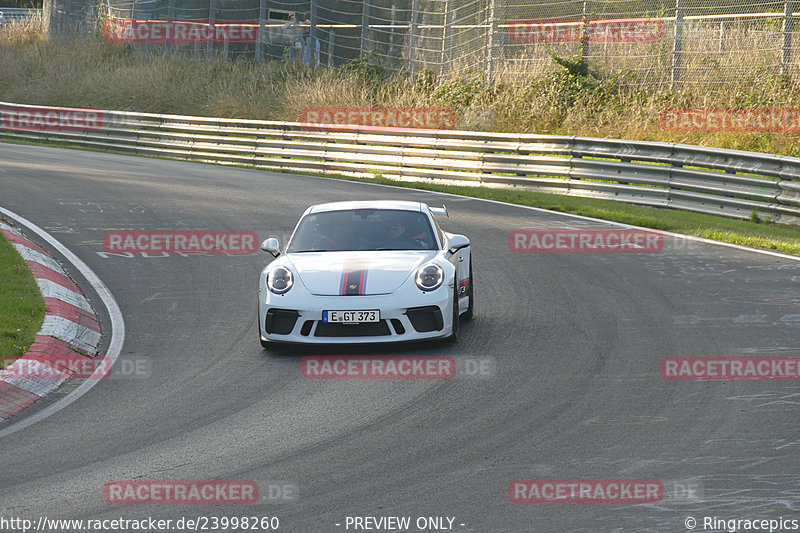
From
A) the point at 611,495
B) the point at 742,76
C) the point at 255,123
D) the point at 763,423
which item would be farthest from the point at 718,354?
the point at 255,123

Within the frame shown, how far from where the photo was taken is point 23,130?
33.2 m

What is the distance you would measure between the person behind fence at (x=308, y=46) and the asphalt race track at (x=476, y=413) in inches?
872

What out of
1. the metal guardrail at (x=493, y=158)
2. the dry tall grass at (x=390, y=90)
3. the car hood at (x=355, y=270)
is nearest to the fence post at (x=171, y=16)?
the dry tall grass at (x=390, y=90)

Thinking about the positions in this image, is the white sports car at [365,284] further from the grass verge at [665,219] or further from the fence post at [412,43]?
the fence post at [412,43]

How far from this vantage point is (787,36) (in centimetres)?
2317

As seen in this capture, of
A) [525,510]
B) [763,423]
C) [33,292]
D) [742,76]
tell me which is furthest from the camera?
[742,76]

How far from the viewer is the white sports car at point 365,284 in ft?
30.0

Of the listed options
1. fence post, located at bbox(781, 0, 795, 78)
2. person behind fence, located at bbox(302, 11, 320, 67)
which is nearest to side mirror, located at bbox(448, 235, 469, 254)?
fence post, located at bbox(781, 0, 795, 78)

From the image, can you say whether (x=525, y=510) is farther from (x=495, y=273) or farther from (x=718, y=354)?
(x=495, y=273)


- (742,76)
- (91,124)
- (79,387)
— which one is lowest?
(79,387)

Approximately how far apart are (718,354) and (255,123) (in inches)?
777

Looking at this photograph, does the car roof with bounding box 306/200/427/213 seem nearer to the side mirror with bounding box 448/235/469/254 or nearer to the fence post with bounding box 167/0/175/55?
the side mirror with bounding box 448/235/469/254

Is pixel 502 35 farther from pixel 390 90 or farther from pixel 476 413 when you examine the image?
pixel 476 413

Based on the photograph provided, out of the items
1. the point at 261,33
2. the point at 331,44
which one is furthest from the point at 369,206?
the point at 261,33
